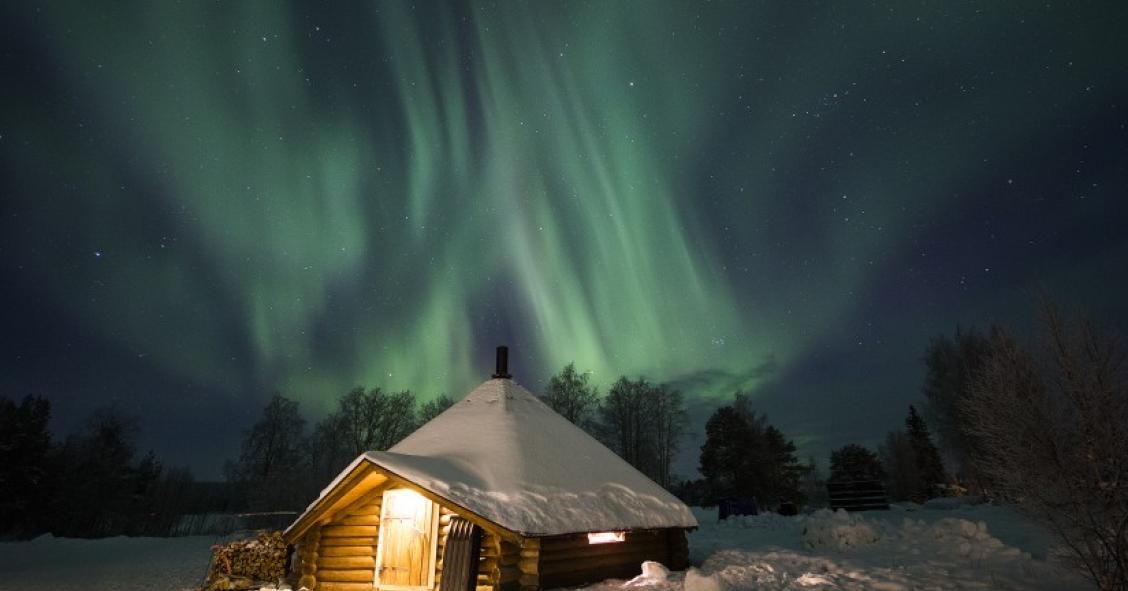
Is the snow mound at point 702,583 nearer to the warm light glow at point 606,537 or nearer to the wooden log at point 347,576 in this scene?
the warm light glow at point 606,537

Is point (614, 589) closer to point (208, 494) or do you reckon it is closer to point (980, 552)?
point (980, 552)

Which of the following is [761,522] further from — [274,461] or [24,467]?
[24,467]

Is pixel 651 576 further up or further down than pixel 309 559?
further down

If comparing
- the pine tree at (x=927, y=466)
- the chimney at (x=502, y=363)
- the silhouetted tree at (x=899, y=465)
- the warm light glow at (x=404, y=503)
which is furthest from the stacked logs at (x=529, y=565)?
the silhouetted tree at (x=899, y=465)

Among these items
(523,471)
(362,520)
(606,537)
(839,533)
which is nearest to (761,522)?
(839,533)

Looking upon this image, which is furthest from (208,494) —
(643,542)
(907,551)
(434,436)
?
(907,551)

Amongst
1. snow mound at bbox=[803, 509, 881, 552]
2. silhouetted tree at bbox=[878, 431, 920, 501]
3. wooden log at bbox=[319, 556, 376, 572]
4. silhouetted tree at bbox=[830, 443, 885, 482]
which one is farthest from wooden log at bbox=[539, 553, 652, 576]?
silhouetted tree at bbox=[878, 431, 920, 501]

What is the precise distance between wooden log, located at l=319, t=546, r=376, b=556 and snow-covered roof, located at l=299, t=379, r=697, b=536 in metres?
1.49

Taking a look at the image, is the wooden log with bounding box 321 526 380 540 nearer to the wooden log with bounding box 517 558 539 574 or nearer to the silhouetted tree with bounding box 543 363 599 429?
the wooden log with bounding box 517 558 539 574

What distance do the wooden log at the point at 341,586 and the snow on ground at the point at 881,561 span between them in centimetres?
561

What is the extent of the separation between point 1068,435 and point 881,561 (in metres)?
6.20

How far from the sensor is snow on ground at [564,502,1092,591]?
10.9 m

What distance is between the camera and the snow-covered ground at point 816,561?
439 inches

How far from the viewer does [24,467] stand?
38.8 m
